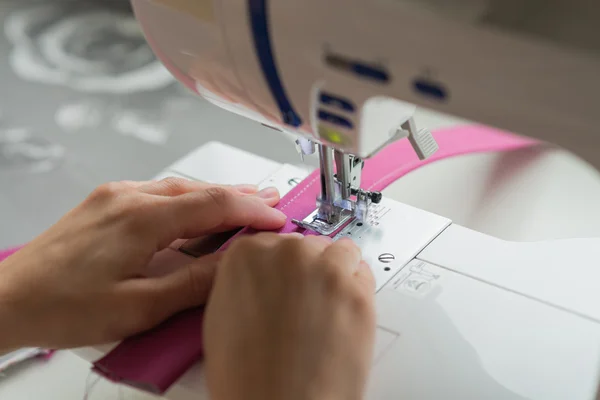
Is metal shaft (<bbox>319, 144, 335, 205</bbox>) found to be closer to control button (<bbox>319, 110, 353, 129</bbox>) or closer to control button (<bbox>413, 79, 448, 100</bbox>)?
control button (<bbox>319, 110, 353, 129</bbox>)

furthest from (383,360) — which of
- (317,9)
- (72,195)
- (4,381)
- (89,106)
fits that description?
(89,106)

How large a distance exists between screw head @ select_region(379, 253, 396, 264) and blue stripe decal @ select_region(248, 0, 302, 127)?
0.69 ft

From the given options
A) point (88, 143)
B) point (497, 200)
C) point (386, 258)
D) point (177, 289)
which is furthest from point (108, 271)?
point (88, 143)

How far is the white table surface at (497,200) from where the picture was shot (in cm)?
95

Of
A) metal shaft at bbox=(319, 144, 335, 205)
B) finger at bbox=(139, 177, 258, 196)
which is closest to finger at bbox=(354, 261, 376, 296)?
metal shaft at bbox=(319, 144, 335, 205)

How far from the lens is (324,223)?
91cm

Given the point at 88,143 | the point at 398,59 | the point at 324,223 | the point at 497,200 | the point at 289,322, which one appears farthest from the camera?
the point at 88,143

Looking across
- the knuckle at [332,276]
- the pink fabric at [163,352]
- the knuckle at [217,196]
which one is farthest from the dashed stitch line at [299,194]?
the knuckle at [332,276]

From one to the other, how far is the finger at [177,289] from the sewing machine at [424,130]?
7 centimetres

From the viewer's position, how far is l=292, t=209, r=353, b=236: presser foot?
90 centimetres

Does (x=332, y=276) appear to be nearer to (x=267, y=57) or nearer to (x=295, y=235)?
(x=295, y=235)

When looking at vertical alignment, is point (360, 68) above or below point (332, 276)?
above

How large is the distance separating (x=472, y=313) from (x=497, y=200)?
1.00 feet

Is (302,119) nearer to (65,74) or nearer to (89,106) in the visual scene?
(89,106)
